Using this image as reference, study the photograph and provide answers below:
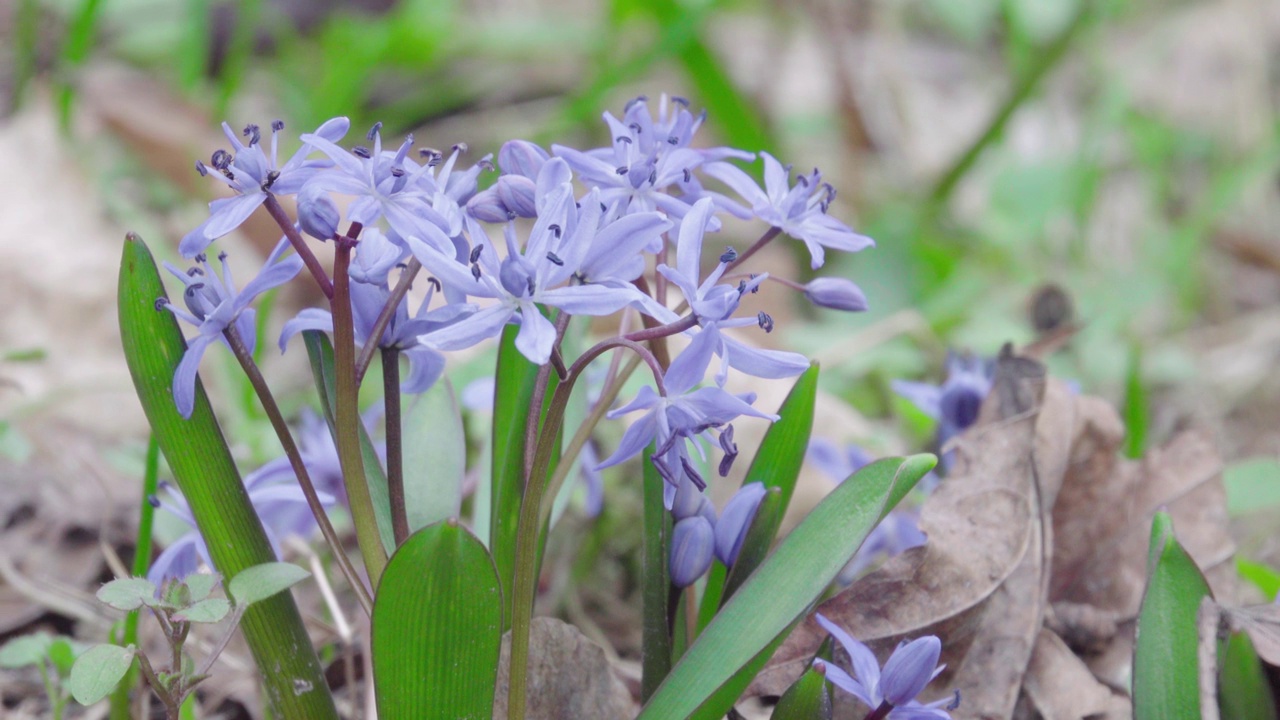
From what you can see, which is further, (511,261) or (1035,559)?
(1035,559)

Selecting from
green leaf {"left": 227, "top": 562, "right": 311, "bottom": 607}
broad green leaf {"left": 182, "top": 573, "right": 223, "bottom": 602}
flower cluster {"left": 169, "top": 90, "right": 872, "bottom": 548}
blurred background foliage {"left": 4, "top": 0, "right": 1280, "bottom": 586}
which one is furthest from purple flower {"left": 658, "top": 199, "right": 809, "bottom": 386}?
blurred background foliage {"left": 4, "top": 0, "right": 1280, "bottom": 586}

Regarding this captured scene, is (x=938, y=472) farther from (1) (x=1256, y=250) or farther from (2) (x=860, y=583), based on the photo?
(1) (x=1256, y=250)

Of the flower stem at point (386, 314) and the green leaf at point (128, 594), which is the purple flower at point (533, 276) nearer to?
the flower stem at point (386, 314)

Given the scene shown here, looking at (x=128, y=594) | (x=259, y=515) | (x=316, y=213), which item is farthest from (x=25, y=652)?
(x=316, y=213)

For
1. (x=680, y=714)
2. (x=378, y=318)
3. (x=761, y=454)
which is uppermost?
(x=378, y=318)

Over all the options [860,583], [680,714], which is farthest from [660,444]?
[860,583]

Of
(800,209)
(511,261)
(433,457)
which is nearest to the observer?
(511,261)

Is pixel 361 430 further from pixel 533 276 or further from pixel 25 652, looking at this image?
pixel 25 652
